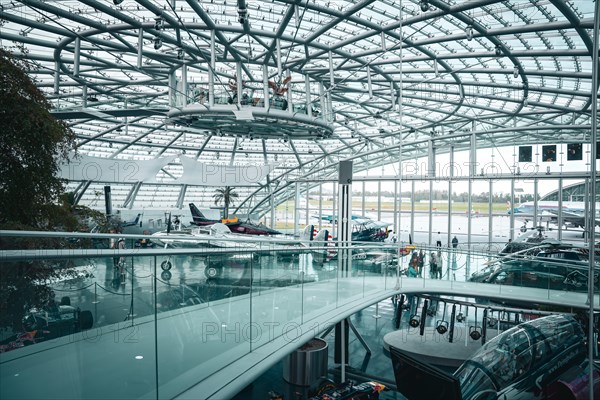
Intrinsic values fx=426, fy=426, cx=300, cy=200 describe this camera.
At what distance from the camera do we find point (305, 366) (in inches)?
635

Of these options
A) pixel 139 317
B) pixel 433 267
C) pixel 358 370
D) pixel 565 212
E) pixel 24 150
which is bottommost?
pixel 358 370

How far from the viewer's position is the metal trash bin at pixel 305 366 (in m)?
16.1

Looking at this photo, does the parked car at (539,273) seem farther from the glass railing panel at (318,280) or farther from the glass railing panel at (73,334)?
the glass railing panel at (73,334)

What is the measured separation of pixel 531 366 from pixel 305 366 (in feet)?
25.5

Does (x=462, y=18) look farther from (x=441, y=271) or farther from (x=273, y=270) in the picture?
(x=273, y=270)

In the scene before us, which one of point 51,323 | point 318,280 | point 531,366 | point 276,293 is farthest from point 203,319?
point 531,366

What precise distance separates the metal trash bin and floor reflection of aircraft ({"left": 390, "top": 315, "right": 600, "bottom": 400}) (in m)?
6.28

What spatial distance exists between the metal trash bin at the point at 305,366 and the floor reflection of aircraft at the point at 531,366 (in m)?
6.28

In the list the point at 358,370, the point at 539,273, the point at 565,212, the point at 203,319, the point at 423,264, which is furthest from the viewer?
the point at 565,212

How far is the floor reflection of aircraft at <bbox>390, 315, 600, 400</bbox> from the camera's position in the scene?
1077cm

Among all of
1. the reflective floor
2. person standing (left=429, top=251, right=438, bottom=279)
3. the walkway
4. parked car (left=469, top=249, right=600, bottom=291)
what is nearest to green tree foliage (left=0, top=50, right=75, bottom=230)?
the walkway

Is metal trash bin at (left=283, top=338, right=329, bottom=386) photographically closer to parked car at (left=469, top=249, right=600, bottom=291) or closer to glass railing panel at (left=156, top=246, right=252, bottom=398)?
parked car at (left=469, top=249, right=600, bottom=291)

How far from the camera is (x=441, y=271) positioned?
1725 cm

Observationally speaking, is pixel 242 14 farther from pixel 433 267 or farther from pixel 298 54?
pixel 433 267
